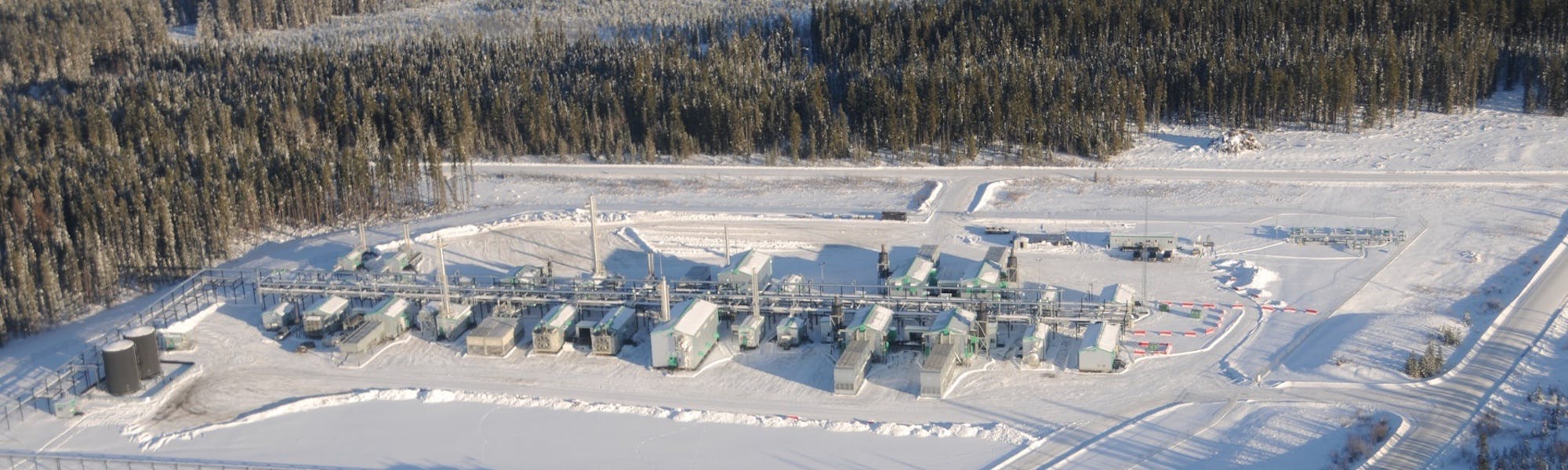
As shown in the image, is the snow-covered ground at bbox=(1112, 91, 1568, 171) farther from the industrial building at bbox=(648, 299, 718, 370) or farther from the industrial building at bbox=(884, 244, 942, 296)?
the industrial building at bbox=(648, 299, 718, 370)

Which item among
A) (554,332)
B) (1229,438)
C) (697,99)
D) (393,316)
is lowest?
(1229,438)

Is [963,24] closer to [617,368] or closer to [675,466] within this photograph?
[617,368]

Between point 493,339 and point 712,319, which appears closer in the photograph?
point 712,319

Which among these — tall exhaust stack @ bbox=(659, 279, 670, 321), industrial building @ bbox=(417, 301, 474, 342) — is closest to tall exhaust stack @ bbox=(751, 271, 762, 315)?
tall exhaust stack @ bbox=(659, 279, 670, 321)

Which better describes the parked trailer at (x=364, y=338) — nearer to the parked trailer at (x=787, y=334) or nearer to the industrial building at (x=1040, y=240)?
the parked trailer at (x=787, y=334)

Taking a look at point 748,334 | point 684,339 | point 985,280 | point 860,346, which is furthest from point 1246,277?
point 684,339

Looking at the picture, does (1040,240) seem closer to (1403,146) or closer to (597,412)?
(597,412)

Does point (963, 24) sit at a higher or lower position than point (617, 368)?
higher

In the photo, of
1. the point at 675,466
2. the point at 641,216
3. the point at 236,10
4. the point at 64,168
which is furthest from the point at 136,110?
the point at 675,466
